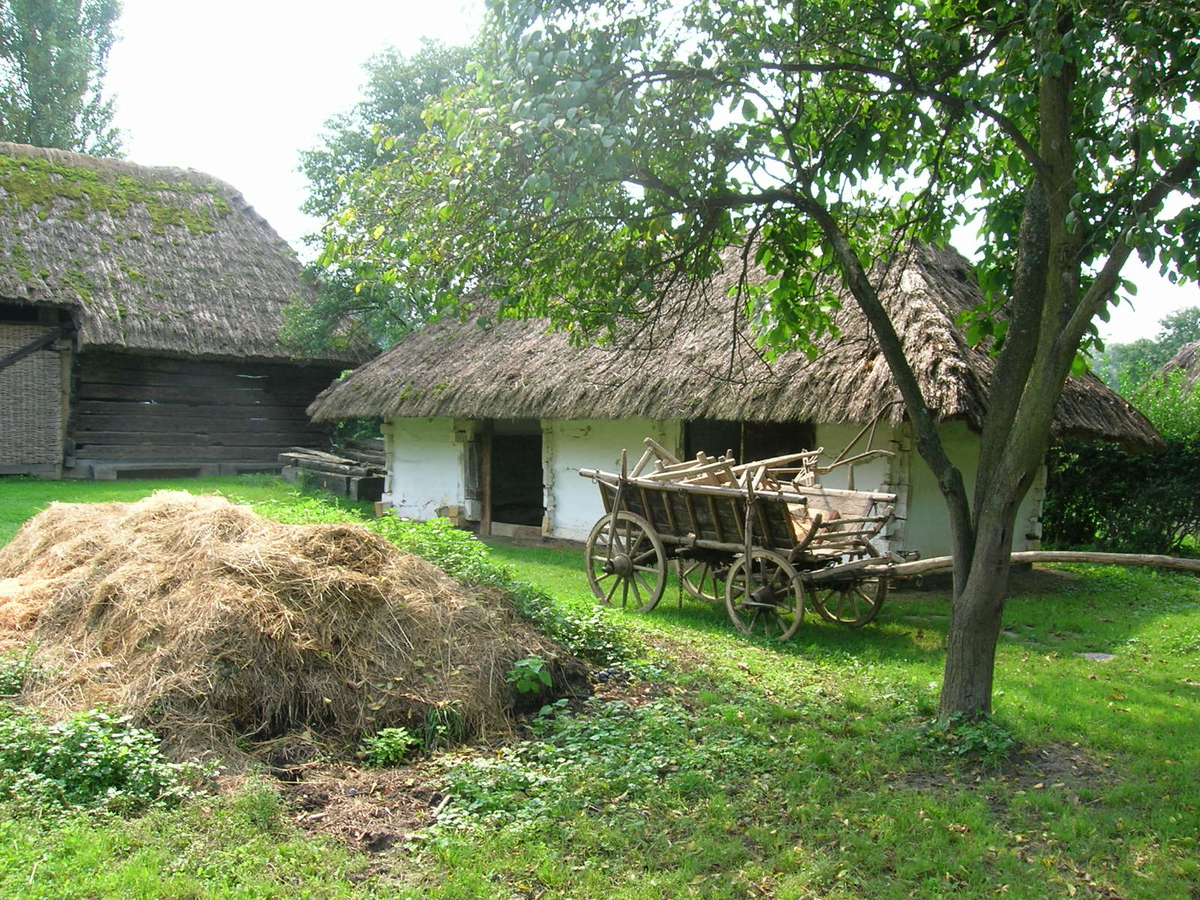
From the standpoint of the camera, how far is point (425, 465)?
13742 millimetres

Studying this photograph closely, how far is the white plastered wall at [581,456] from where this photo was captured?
432 inches

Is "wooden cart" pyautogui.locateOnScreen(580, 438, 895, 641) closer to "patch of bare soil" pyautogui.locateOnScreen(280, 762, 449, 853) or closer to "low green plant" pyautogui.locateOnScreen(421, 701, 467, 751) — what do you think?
"low green plant" pyautogui.locateOnScreen(421, 701, 467, 751)

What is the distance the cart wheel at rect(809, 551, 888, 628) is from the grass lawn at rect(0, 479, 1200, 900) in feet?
3.00

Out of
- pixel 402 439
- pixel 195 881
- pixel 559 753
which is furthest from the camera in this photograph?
pixel 402 439

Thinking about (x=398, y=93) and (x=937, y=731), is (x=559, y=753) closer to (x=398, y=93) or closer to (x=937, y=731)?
(x=937, y=731)

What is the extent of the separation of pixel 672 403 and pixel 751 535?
3020mm

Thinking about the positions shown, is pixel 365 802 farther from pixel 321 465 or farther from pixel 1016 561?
pixel 321 465

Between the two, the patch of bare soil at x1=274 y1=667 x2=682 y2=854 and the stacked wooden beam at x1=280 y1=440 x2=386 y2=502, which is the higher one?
the stacked wooden beam at x1=280 y1=440 x2=386 y2=502

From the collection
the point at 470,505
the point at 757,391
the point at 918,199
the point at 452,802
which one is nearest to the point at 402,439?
the point at 470,505

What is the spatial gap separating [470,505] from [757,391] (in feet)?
17.6

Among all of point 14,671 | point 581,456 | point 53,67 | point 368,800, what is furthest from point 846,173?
point 53,67

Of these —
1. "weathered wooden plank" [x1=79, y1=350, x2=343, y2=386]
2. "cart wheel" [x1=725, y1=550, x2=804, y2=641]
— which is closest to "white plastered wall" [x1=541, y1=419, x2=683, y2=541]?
"cart wheel" [x1=725, y1=550, x2=804, y2=641]

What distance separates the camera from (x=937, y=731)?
4656 mm

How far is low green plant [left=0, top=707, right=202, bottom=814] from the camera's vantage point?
365cm
